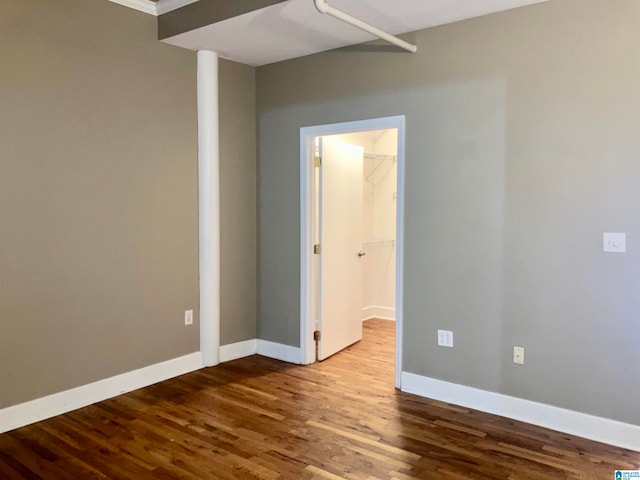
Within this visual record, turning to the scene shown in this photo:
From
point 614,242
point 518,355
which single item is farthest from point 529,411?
point 614,242

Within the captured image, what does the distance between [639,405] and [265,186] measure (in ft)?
10.3

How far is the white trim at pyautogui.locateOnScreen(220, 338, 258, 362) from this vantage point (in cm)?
423

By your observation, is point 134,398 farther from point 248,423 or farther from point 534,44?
point 534,44

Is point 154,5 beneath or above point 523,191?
above

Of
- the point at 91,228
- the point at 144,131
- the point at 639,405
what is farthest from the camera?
the point at 144,131

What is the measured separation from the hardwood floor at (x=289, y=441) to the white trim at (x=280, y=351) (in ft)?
1.76

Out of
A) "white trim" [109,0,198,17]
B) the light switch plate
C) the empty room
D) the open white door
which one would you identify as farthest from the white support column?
the light switch plate

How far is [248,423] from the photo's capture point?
3043 mm

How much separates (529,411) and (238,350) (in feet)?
7.95

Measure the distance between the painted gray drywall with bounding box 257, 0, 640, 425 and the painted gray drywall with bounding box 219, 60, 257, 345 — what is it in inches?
35.7

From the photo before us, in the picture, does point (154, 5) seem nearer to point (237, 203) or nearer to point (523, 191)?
point (237, 203)

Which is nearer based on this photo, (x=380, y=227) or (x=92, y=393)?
(x=92, y=393)

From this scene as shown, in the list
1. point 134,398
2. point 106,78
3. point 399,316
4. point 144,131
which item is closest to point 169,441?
point 134,398

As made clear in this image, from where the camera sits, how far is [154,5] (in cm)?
349
